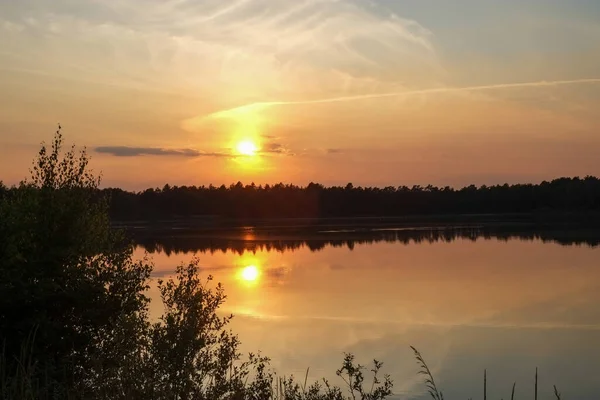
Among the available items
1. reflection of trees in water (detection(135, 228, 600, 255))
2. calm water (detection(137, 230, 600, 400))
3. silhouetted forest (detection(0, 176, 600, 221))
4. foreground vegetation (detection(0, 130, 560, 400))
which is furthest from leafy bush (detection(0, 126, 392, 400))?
silhouetted forest (detection(0, 176, 600, 221))

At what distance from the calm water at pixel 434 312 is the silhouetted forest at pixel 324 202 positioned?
2478 inches

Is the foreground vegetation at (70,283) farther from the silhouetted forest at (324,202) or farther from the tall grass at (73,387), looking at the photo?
the silhouetted forest at (324,202)

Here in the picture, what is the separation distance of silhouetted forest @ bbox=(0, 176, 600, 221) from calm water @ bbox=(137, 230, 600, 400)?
2478 inches

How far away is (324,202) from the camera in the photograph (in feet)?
374

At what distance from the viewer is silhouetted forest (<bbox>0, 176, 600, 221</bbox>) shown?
106312mm

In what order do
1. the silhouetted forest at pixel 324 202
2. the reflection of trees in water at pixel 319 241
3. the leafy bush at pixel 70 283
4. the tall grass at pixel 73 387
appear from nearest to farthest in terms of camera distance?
1. the tall grass at pixel 73 387
2. the leafy bush at pixel 70 283
3. the reflection of trees in water at pixel 319 241
4. the silhouetted forest at pixel 324 202

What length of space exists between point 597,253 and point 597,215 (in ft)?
175

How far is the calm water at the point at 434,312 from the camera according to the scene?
595 inches

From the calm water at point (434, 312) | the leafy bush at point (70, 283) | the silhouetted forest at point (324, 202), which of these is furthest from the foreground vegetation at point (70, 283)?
the silhouetted forest at point (324, 202)

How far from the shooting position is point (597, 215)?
8788 cm

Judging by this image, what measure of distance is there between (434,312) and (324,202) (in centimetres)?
9205

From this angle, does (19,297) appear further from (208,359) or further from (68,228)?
(208,359)

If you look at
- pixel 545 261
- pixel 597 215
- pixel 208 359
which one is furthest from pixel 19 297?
pixel 597 215

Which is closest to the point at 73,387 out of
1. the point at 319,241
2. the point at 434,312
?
the point at 434,312
